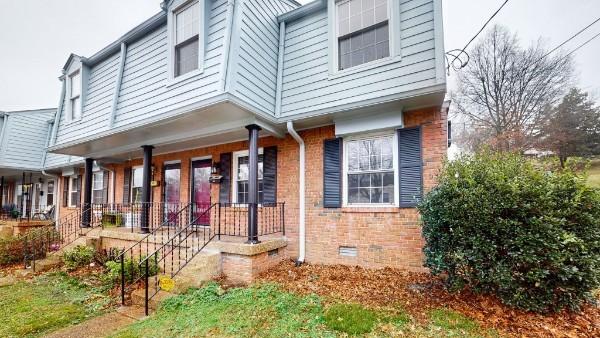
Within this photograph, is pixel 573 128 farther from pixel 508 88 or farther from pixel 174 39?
pixel 174 39

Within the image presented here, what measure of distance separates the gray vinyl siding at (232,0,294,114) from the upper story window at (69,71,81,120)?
22.3ft

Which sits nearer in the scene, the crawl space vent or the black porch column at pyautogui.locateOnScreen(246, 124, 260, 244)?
the black porch column at pyautogui.locateOnScreen(246, 124, 260, 244)

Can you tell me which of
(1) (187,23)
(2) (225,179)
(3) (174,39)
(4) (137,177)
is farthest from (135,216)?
(1) (187,23)

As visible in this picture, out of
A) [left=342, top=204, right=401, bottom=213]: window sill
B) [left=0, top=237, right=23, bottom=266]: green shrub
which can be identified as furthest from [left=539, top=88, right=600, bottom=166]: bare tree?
[left=0, top=237, right=23, bottom=266]: green shrub

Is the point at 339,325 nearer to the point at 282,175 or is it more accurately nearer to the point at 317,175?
the point at 317,175

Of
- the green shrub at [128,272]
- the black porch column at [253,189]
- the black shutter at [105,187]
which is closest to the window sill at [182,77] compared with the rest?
the black porch column at [253,189]

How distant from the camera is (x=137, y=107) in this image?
6988 millimetres

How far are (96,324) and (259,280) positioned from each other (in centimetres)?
256

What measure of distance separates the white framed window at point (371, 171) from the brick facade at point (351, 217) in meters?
0.28

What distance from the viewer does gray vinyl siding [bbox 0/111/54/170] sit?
13180 millimetres

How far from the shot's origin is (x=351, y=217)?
6020 millimetres

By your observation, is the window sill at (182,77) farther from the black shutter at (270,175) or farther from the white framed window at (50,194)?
the white framed window at (50,194)

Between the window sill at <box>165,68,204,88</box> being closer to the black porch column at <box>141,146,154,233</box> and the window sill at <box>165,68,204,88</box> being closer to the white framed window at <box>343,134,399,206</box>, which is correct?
the black porch column at <box>141,146,154,233</box>

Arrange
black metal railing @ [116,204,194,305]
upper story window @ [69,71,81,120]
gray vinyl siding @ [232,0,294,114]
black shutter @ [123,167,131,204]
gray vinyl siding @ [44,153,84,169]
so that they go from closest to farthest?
black metal railing @ [116,204,194,305] → gray vinyl siding @ [232,0,294,114] → upper story window @ [69,71,81,120] → black shutter @ [123,167,131,204] → gray vinyl siding @ [44,153,84,169]
